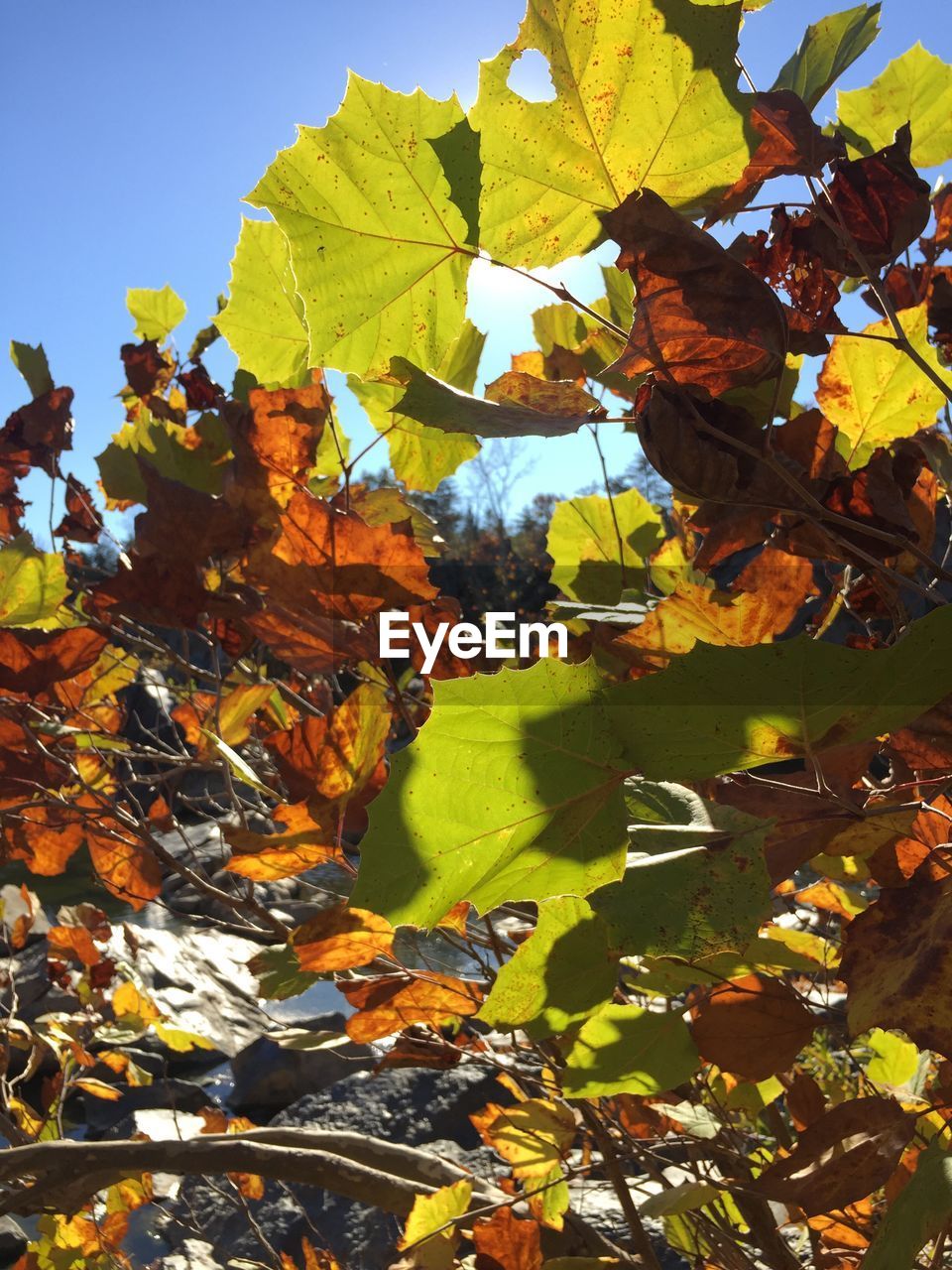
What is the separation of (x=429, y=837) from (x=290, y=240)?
381 millimetres

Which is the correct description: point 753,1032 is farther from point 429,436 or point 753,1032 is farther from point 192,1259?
point 192,1259

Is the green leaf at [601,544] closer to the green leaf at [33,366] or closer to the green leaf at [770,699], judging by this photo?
the green leaf at [770,699]

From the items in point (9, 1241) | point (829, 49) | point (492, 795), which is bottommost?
point (9, 1241)

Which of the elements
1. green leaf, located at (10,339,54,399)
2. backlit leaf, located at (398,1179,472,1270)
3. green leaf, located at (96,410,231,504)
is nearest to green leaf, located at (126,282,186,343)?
green leaf, located at (10,339,54,399)

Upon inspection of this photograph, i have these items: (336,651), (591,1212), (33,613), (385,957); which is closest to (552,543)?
(336,651)

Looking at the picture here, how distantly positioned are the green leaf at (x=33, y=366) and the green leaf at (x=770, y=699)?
A: 1266 mm

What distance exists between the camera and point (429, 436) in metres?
0.85

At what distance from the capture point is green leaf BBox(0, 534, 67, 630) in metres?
1.00

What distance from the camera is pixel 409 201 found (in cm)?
54

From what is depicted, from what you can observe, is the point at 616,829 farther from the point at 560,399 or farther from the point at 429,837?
the point at 560,399

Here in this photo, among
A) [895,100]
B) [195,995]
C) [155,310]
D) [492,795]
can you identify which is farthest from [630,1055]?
[195,995]

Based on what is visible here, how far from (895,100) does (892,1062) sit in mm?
1072

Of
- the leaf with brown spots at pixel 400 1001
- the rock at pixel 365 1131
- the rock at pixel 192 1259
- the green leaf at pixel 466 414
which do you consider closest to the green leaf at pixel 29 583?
the leaf with brown spots at pixel 400 1001

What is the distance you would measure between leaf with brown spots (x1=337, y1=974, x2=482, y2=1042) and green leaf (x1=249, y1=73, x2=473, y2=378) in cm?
59
